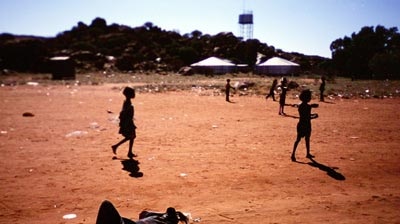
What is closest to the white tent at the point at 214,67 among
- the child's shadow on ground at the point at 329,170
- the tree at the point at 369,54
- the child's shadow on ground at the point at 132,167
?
the tree at the point at 369,54

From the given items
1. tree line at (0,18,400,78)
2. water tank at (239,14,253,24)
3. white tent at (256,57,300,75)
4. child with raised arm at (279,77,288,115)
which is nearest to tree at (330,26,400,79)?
tree line at (0,18,400,78)

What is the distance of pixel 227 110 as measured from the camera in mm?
13500

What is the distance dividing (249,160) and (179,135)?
286 cm

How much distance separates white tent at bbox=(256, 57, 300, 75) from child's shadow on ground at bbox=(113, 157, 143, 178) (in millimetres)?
38399

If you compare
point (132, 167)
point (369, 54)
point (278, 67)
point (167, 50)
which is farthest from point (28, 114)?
point (167, 50)

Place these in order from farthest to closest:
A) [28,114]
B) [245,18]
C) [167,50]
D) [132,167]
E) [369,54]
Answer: [245,18] < [167,50] < [369,54] < [28,114] < [132,167]

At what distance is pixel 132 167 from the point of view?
612cm

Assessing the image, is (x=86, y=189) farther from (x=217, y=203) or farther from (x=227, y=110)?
(x=227, y=110)

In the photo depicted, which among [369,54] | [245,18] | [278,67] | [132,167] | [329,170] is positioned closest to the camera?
[329,170]

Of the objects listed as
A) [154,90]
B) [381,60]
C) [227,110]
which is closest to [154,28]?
[381,60]

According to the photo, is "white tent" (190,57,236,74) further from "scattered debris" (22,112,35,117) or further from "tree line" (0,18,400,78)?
"scattered debris" (22,112,35,117)

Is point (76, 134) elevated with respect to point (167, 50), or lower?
lower

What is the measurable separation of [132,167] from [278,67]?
1579 inches

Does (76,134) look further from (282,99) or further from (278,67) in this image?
(278,67)
